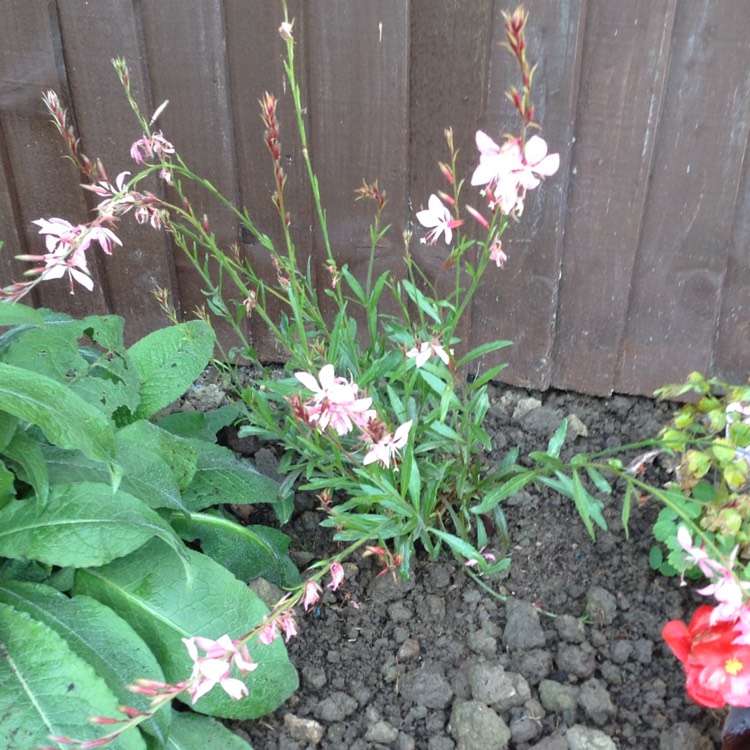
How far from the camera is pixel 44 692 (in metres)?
1.58

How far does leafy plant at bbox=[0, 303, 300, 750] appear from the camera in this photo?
1.57 meters

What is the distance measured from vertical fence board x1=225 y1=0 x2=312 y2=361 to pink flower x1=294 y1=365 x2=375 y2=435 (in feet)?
3.75

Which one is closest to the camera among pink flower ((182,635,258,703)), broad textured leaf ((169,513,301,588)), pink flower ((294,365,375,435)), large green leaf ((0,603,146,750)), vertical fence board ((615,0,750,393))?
pink flower ((182,635,258,703))

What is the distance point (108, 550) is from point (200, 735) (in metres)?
0.41

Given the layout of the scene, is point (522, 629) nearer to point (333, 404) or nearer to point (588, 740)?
point (588, 740)

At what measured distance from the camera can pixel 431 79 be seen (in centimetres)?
225

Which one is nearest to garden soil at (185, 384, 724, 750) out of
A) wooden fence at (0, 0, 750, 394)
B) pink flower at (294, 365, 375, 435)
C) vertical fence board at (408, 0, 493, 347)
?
wooden fence at (0, 0, 750, 394)

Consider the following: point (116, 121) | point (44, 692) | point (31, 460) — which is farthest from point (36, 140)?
point (44, 692)

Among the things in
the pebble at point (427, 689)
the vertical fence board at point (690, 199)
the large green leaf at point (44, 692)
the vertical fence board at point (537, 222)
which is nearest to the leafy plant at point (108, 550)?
the large green leaf at point (44, 692)

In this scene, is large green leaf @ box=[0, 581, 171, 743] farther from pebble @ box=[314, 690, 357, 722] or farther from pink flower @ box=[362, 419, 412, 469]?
pink flower @ box=[362, 419, 412, 469]

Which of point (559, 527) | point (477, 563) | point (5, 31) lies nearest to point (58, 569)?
point (477, 563)

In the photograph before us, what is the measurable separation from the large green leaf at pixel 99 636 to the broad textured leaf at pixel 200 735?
89mm

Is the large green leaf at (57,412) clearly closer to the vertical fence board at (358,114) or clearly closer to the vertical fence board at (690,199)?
the vertical fence board at (358,114)

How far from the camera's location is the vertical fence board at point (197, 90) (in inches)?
90.5
